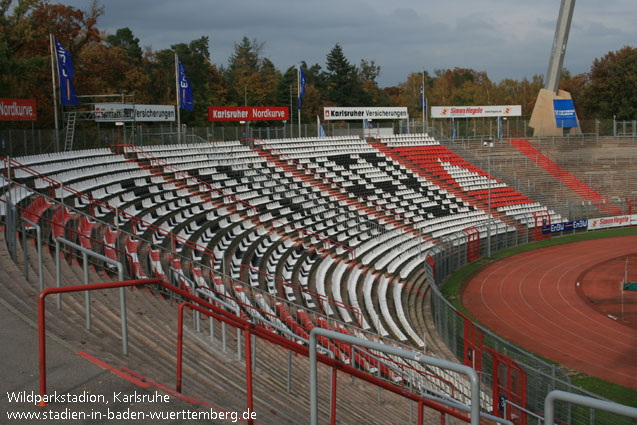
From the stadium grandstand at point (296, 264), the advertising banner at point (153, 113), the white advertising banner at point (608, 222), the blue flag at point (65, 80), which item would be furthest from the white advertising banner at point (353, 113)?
the blue flag at point (65, 80)

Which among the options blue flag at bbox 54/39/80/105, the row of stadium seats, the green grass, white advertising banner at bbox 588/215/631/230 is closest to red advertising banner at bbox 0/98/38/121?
blue flag at bbox 54/39/80/105

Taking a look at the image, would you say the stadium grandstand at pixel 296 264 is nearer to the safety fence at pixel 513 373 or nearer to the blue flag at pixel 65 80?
the safety fence at pixel 513 373

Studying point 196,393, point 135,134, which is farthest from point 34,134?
point 196,393

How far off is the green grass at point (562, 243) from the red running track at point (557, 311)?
0.41 metres

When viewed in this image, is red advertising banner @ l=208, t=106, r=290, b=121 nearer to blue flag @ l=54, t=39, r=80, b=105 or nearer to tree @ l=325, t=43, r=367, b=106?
blue flag @ l=54, t=39, r=80, b=105

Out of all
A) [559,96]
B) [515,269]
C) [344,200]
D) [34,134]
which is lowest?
[515,269]

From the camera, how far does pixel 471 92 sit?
310 feet

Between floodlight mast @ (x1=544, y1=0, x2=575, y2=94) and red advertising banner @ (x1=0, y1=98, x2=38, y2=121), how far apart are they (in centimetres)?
4273

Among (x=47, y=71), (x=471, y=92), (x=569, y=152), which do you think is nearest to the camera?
(x=47, y=71)

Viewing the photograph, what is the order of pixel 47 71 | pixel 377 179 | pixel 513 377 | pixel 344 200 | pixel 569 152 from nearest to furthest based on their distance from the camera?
pixel 513 377, pixel 344 200, pixel 377 179, pixel 47 71, pixel 569 152

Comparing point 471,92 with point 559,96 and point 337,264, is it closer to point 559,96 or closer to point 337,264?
point 559,96

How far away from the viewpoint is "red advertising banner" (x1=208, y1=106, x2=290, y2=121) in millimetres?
40688

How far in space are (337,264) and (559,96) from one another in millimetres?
38523

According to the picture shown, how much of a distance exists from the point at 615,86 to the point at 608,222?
1318 inches
